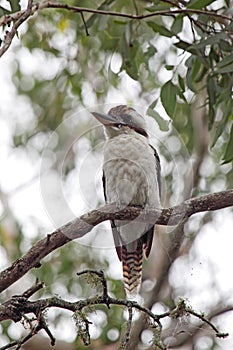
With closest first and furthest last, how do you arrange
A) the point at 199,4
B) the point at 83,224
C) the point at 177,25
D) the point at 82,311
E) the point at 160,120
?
the point at 82,311 → the point at 83,224 → the point at 199,4 → the point at 160,120 → the point at 177,25

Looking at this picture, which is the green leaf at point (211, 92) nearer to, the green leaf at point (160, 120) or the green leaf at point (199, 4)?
the green leaf at point (160, 120)

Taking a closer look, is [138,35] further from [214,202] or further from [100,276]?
[100,276]

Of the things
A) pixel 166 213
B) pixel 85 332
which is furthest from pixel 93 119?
pixel 85 332

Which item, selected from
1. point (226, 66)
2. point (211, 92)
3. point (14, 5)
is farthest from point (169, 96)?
point (14, 5)

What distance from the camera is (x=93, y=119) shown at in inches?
96.3

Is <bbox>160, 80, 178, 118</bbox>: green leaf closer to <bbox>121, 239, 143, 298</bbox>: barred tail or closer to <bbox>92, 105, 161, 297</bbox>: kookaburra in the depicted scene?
<bbox>92, 105, 161, 297</bbox>: kookaburra

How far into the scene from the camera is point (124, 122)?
279 cm

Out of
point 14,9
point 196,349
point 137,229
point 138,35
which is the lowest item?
point 196,349

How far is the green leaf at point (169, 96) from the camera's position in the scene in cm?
274

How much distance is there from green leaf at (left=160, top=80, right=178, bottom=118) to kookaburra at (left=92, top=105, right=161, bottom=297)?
0.10 meters

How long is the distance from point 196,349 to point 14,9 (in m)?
1.92

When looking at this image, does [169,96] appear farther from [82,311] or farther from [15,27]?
[82,311]

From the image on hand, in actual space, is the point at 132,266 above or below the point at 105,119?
below

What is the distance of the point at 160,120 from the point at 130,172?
0.27 metres
